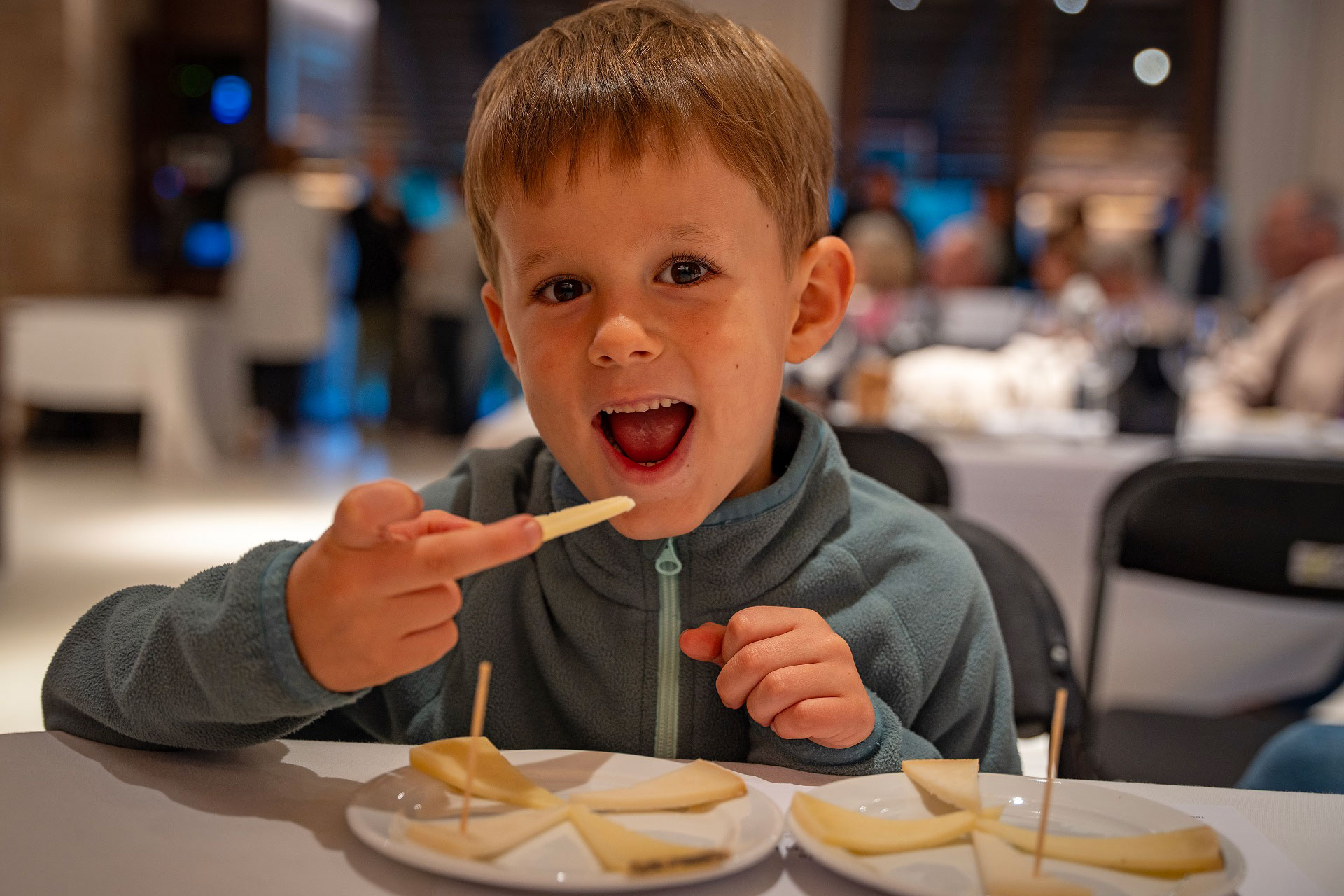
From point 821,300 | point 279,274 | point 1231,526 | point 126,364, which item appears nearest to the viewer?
point 821,300

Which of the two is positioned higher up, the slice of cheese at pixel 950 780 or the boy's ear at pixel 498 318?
the boy's ear at pixel 498 318

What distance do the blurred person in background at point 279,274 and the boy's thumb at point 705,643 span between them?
6.72 m

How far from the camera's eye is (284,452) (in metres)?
7.09

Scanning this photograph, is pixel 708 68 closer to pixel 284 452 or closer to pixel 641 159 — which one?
pixel 641 159

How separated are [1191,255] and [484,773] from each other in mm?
8837

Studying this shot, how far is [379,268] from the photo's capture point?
8.05m

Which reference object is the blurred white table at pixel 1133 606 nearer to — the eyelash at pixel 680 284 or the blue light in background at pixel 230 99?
the eyelash at pixel 680 284

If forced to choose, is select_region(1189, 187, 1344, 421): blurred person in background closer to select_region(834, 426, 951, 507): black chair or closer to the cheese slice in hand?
select_region(834, 426, 951, 507): black chair

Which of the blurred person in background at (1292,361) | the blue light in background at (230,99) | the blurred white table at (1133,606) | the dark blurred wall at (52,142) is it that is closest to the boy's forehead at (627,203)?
the blurred white table at (1133,606)

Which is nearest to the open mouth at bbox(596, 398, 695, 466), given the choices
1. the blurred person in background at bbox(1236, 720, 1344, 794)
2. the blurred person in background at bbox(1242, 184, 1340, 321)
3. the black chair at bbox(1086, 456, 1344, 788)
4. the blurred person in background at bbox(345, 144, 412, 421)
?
the blurred person in background at bbox(1236, 720, 1344, 794)

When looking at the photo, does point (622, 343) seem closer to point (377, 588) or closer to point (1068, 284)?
point (377, 588)

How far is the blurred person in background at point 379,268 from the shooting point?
8000 millimetres

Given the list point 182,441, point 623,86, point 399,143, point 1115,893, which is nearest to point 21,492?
point 182,441

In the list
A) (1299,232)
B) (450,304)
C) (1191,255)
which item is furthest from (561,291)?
(1191,255)
